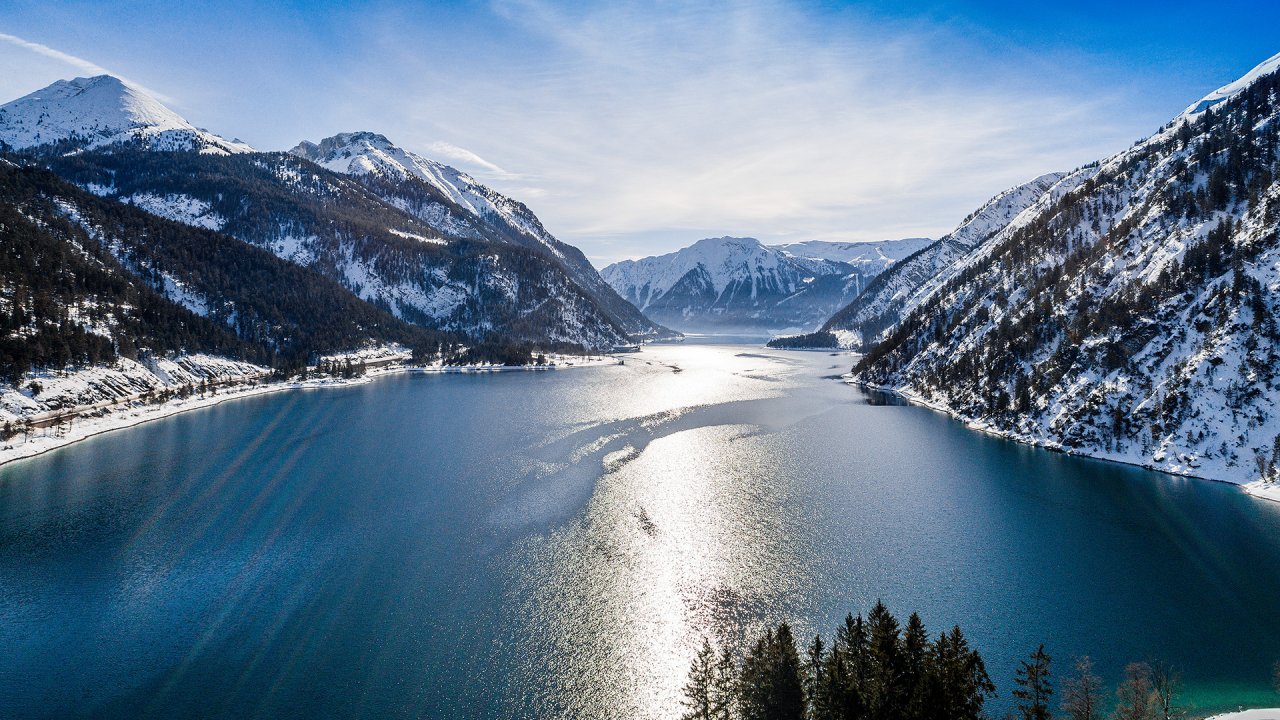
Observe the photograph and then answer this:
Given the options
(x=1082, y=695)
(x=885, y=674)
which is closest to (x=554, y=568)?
(x=885, y=674)

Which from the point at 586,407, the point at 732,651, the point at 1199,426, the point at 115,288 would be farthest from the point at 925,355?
the point at 115,288

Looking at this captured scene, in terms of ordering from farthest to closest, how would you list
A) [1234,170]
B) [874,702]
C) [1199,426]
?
[1234,170], [1199,426], [874,702]

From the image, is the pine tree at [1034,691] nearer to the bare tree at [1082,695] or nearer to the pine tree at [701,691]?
the bare tree at [1082,695]

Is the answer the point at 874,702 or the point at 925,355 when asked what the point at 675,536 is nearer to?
the point at 874,702

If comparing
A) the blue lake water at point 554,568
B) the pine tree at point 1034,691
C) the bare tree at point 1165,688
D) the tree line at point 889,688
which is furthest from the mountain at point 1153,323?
the pine tree at point 1034,691

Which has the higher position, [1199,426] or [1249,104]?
[1249,104]

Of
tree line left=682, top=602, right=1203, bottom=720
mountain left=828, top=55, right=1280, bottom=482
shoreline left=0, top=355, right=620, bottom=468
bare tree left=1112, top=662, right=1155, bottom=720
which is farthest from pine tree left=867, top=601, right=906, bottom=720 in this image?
shoreline left=0, top=355, right=620, bottom=468
